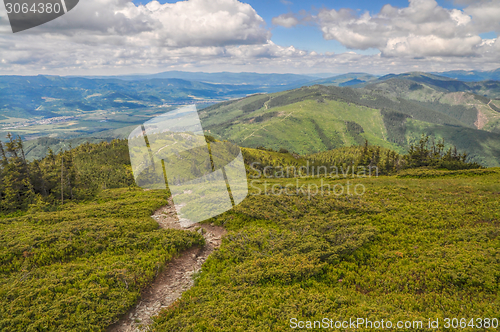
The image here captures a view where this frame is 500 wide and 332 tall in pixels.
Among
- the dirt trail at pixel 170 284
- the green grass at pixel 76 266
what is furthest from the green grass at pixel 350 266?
the green grass at pixel 76 266

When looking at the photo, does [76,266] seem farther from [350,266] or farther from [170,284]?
[350,266]

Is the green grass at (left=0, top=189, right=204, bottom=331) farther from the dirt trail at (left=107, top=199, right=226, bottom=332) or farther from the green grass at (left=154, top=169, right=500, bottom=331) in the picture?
the green grass at (left=154, top=169, right=500, bottom=331)

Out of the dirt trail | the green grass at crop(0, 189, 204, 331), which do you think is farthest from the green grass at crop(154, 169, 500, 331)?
the green grass at crop(0, 189, 204, 331)

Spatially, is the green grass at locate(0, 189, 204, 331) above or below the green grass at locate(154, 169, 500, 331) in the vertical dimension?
above

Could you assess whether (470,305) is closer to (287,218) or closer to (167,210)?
(287,218)

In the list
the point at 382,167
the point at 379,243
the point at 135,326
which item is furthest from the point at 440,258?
the point at 382,167

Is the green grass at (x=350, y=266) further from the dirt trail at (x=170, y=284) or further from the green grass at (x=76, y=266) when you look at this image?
the green grass at (x=76, y=266)
